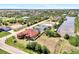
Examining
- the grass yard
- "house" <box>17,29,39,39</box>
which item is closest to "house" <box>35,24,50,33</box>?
"house" <box>17,29,39,39</box>

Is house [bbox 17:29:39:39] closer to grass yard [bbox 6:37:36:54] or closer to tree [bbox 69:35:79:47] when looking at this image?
grass yard [bbox 6:37:36:54]

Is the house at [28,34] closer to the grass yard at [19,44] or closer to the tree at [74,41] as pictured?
the grass yard at [19,44]

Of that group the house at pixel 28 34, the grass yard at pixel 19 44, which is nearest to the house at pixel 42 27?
the house at pixel 28 34

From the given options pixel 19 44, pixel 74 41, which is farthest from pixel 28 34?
pixel 74 41

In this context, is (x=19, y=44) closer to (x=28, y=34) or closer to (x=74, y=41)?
(x=28, y=34)

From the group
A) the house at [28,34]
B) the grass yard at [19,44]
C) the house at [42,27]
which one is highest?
the house at [42,27]

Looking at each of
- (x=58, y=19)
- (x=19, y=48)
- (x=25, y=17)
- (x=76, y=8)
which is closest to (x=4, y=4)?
(x=25, y=17)

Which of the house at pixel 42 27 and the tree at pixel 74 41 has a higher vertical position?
the house at pixel 42 27
